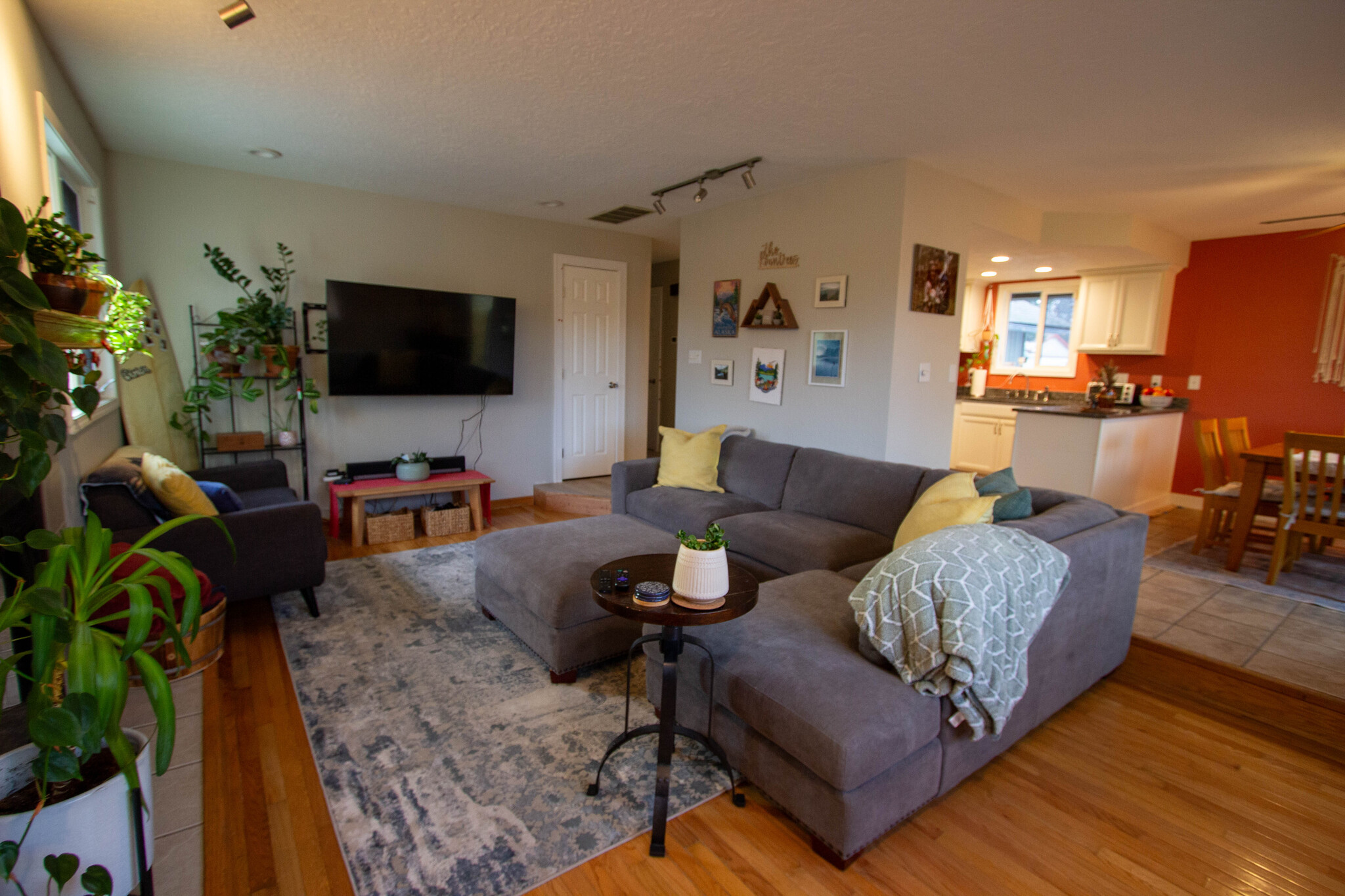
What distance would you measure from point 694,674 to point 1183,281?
6.14m

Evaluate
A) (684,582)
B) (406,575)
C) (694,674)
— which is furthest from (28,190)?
(694,674)

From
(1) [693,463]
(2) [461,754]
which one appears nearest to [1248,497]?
(1) [693,463]

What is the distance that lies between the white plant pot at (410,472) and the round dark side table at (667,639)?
2.99 meters

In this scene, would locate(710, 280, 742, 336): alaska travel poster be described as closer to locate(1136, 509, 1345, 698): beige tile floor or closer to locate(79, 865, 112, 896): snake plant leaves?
locate(1136, 509, 1345, 698): beige tile floor

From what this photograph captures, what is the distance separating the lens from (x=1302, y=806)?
1916 mm

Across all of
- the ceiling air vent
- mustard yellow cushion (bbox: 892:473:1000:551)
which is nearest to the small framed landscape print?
Answer: the ceiling air vent

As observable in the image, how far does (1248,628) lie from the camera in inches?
117

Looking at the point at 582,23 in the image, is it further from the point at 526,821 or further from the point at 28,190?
the point at 526,821

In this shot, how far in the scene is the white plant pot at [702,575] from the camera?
1705 mm

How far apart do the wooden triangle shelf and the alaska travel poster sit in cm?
16

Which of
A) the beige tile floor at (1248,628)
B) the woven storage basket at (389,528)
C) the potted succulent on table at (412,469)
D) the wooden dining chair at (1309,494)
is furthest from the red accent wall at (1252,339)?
the woven storage basket at (389,528)

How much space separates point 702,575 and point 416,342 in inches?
147

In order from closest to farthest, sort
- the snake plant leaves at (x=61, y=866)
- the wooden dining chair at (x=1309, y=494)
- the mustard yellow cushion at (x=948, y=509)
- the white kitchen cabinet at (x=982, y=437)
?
the snake plant leaves at (x=61, y=866) → the mustard yellow cushion at (x=948, y=509) → the wooden dining chair at (x=1309, y=494) → the white kitchen cabinet at (x=982, y=437)

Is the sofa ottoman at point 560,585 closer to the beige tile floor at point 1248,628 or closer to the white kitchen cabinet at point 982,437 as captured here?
the beige tile floor at point 1248,628
